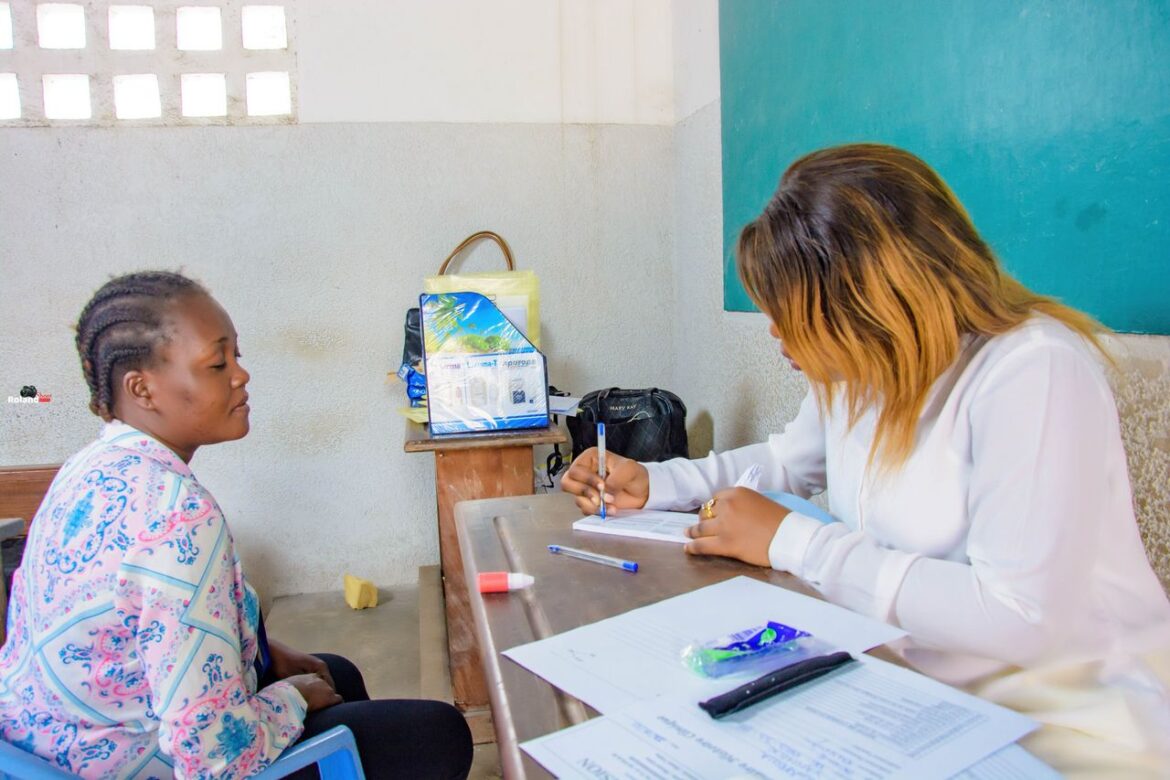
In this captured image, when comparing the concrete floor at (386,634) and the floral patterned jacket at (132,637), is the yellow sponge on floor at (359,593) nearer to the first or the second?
the concrete floor at (386,634)

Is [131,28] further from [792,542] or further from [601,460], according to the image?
[792,542]

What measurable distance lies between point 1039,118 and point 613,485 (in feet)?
2.73

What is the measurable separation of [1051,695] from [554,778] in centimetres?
50

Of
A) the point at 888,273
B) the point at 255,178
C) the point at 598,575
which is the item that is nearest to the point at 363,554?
the point at 255,178

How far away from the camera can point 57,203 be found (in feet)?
10.1

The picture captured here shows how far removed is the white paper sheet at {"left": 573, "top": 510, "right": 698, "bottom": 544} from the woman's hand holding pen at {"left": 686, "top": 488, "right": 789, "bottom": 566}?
74 mm

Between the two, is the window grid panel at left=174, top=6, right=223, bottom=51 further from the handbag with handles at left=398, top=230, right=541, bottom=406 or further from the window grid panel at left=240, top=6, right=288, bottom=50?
the handbag with handles at left=398, top=230, right=541, bottom=406

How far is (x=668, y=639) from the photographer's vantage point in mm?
825

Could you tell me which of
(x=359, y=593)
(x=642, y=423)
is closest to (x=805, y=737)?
(x=642, y=423)

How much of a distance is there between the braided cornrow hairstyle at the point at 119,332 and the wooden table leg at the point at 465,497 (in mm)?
1182

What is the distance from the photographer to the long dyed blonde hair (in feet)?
3.08

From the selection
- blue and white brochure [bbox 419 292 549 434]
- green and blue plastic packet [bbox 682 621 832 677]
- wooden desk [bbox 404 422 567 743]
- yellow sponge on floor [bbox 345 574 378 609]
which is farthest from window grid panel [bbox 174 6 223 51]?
green and blue plastic packet [bbox 682 621 832 677]

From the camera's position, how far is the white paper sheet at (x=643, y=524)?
3.93 feet

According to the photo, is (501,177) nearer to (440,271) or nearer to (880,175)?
(440,271)
